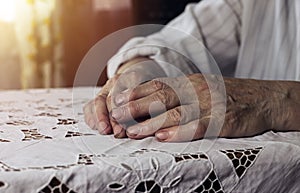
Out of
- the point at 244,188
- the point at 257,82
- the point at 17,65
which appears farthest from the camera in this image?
the point at 17,65

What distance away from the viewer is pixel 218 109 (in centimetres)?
84

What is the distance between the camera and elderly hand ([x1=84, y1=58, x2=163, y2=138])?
0.83 meters

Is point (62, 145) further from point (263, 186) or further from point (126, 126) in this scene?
point (263, 186)

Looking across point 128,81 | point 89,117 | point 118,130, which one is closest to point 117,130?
point 118,130

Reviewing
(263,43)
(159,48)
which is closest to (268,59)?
(263,43)

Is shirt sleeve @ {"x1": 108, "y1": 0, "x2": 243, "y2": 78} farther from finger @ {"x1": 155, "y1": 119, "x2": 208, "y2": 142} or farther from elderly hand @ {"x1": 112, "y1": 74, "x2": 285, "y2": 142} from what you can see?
finger @ {"x1": 155, "y1": 119, "x2": 208, "y2": 142}

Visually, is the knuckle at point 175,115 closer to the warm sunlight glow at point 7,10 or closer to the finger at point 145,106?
the finger at point 145,106

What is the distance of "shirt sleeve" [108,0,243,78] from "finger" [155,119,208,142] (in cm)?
52

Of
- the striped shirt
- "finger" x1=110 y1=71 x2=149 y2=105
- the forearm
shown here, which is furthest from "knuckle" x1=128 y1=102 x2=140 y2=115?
the striped shirt

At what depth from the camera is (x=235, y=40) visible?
139 cm

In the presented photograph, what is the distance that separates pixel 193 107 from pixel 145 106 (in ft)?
0.24

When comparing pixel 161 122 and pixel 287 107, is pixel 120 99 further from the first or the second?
pixel 287 107

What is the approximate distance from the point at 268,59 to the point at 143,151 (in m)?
0.69

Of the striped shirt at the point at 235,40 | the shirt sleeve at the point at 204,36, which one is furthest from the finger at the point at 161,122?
the shirt sleeve at the point at 204,36
